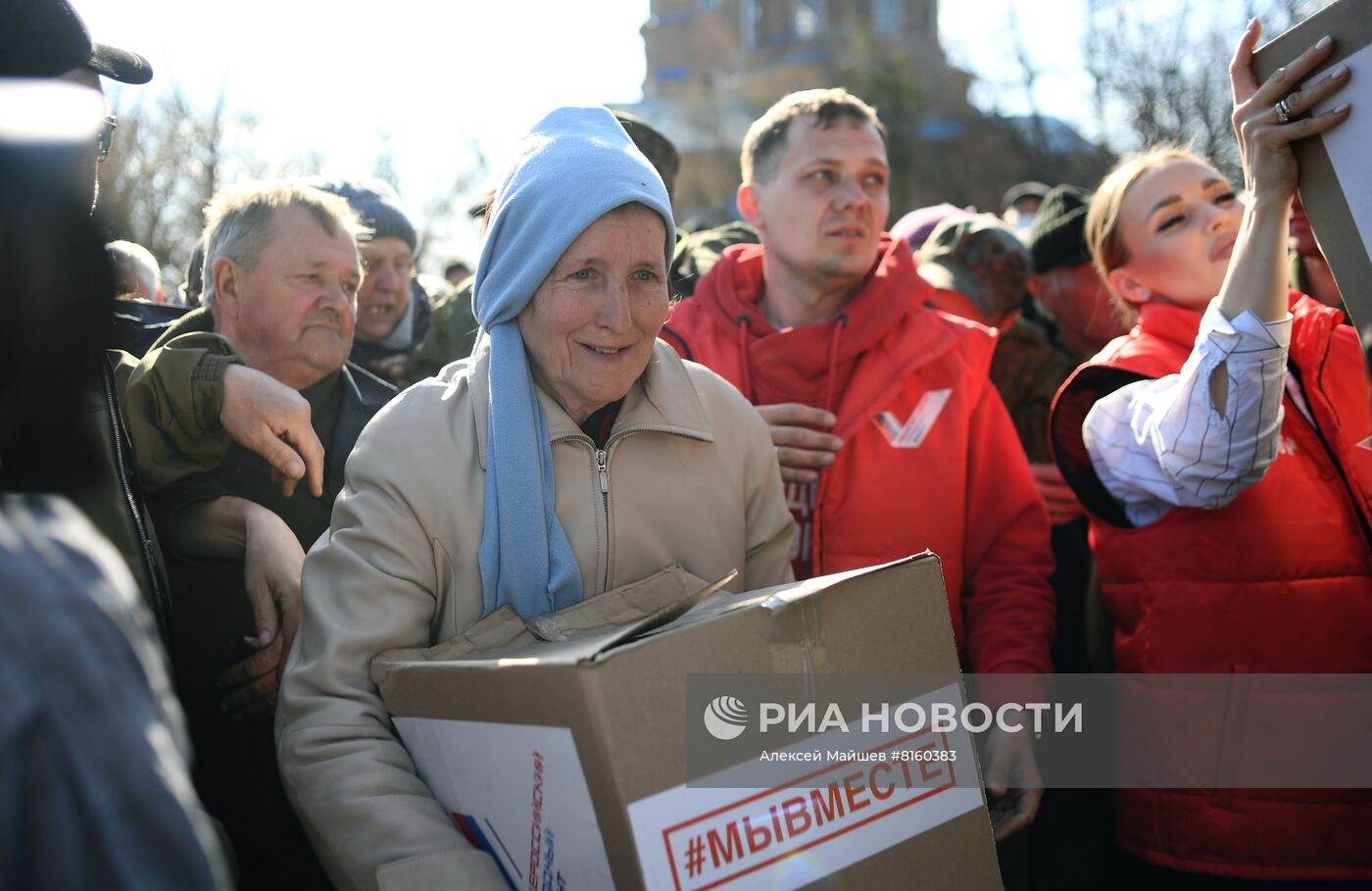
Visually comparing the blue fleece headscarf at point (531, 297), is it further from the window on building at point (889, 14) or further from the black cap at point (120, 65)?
the window on building at point (889, 14)

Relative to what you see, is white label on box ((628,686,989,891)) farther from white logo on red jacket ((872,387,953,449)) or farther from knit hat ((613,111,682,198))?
knit hat ((613,111,682,198))

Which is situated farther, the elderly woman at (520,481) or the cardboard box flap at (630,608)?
the elderly woman at (520,481)

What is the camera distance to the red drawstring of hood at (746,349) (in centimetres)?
296

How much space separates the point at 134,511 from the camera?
6.28 ft

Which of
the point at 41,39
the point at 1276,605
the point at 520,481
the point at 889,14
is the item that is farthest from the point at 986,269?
the point at 889,14

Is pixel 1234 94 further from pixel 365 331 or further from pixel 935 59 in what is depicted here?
pixel 935 59

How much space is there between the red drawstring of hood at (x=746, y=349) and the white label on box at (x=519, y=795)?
59.3 inches

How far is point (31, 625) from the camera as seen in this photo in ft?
2.94

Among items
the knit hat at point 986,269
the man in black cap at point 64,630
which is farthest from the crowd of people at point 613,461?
the knit hat at point 986,269

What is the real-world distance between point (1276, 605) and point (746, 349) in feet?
4.75

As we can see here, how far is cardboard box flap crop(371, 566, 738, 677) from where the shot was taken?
164 cm

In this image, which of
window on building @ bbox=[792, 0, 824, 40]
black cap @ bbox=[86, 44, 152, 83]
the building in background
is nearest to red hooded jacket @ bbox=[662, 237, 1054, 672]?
black cap @ bbox=[86, 44, 152, 83]

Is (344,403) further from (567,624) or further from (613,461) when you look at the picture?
(567,624)

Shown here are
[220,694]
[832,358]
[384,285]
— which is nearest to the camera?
[220,694]
